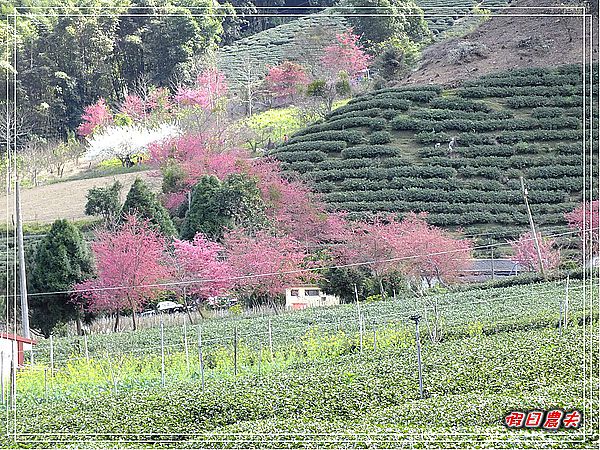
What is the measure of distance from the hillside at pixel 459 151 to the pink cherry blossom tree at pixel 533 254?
2226mm

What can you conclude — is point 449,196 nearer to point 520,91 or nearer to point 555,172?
point 555,172

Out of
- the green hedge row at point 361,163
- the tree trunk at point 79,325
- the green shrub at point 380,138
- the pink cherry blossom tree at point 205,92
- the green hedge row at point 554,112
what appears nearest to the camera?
the tree trunk at point 79,325

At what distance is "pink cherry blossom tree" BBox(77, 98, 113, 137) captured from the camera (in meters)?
31.8

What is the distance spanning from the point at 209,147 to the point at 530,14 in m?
13.0

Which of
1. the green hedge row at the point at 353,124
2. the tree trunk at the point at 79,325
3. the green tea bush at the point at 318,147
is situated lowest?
the tree trunk at the point at 79,325

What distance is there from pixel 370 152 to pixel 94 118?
1123cm

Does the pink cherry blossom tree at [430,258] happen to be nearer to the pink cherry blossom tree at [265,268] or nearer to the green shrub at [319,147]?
the pink cherry blossom tree at [265,268]

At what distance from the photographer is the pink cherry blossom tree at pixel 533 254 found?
1788cm

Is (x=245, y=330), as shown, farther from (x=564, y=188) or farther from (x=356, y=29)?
(x=356, y=29)

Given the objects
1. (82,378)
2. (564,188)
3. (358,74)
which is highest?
(358,74)

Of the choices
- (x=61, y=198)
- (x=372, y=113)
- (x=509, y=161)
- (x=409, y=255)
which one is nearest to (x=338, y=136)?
(x=372, y=113)

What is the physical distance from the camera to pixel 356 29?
3841 cm

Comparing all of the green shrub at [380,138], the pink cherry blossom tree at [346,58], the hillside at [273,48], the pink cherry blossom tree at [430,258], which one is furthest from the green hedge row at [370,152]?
the hillside at [273,48]

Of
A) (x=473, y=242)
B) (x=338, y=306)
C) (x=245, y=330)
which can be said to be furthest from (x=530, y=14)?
(x=245, y=330)
